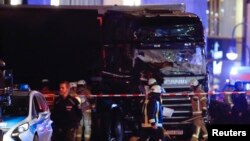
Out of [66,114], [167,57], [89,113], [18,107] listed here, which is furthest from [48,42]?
[18,107]

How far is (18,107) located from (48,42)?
23.2ft

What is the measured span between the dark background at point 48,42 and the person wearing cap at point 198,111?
4.21 metres

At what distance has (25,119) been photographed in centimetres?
1272

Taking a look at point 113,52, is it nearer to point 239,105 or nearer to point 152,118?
point 239,105

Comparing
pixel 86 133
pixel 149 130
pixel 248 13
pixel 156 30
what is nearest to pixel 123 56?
pixel 156 30

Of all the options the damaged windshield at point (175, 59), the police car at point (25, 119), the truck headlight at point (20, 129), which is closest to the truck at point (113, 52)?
the damaged windshield at point (175, 59)

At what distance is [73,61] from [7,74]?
18.8ft

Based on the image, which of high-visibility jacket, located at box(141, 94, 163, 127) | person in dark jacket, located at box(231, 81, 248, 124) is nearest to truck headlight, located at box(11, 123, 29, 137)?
high-visibility jacket, located at box(141, 94, 163, 127)

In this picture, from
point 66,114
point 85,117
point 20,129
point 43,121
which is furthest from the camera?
point 85,117

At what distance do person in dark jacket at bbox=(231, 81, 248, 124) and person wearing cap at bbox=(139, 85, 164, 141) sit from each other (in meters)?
5.40

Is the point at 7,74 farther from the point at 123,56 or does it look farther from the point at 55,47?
the point at 55,47

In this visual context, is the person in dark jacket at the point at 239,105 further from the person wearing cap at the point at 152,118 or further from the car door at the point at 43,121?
the car door at the point at 43,121

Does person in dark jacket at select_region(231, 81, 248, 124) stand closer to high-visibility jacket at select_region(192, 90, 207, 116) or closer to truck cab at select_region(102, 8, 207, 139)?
truck cab at select_region(102, 8, 207, 139)

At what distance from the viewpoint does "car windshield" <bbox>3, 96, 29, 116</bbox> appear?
1303 cm
